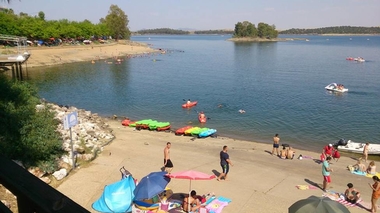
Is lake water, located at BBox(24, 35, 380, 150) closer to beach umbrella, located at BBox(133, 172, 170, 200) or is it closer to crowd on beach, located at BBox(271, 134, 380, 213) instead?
crowd on beach, located at BBox(271, 134, 380, 213)

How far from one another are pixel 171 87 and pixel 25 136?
39.0 meters

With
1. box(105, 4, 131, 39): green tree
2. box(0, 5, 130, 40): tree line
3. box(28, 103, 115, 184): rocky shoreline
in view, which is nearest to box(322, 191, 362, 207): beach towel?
box(28, 103, 115, 184): rocky shoreline

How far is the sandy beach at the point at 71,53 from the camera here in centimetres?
7456

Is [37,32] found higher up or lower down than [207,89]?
higher up

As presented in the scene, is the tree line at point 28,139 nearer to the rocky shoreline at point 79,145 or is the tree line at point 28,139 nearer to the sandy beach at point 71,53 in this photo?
the rocky shoreline at point 79,145

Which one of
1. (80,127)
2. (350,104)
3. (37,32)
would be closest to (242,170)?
(80,127)

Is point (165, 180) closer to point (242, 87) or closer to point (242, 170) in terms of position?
point (242, 170)

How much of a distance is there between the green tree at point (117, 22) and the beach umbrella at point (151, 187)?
433 ft

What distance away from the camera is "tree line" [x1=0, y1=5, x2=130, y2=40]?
80256 mm

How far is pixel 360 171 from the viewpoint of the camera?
1858 centimetres

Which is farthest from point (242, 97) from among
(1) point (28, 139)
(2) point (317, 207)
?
(2) point (317, 207)

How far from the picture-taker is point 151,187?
446 inches

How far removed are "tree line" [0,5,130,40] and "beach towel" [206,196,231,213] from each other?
45.1 meters

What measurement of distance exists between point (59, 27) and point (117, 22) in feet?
125
